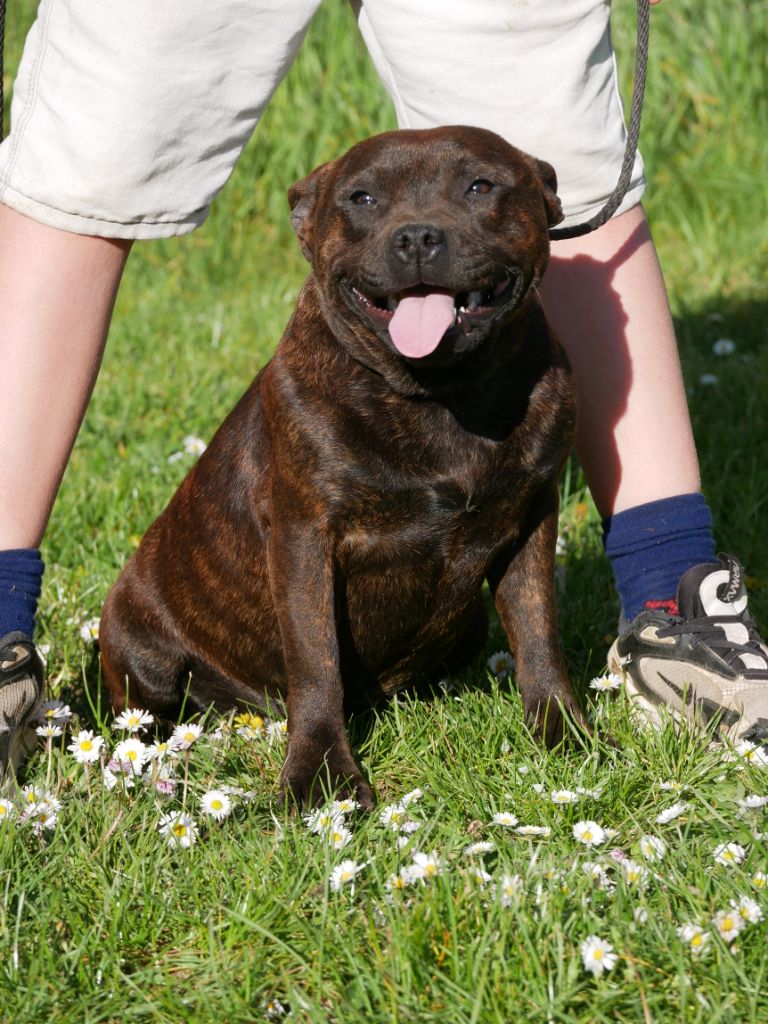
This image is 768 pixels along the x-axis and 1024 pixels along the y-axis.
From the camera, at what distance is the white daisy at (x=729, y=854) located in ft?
7.11

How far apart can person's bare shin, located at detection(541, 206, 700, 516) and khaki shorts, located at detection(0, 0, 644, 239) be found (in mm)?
246

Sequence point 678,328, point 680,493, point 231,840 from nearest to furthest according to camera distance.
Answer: point 231,840, point 680,493, point 678,328

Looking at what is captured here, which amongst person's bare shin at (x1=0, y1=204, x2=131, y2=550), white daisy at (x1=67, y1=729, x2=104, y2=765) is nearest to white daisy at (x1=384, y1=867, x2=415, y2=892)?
white daisy at (x1=67, y1=729, x2=104, y2=765)

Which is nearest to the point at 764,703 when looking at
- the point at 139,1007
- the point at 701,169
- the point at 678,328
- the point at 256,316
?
the point at 139,1007

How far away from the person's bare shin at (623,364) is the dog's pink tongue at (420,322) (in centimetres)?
71

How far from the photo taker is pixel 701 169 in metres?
6.84

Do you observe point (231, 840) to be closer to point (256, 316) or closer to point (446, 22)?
point (446, 22)

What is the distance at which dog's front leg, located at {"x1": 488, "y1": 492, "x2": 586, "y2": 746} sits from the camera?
2.81 meters

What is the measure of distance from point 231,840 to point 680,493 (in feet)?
4.56

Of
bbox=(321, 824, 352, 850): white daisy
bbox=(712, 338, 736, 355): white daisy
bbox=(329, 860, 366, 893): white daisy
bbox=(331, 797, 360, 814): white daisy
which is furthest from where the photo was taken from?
bbox=(712, 338, 736, 355): white daisy

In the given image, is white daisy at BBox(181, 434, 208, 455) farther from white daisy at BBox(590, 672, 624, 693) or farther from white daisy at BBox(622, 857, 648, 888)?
white daisy at BBox(622, 857, 648, 888)

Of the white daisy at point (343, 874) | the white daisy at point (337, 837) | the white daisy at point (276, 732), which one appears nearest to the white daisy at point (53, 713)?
the white daisy at point (276, 732)

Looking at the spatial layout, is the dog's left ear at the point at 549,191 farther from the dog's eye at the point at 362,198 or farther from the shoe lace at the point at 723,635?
the shoe lace at the point at 723,635

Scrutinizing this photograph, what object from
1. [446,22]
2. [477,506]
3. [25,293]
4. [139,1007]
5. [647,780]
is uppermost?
[446,22]
